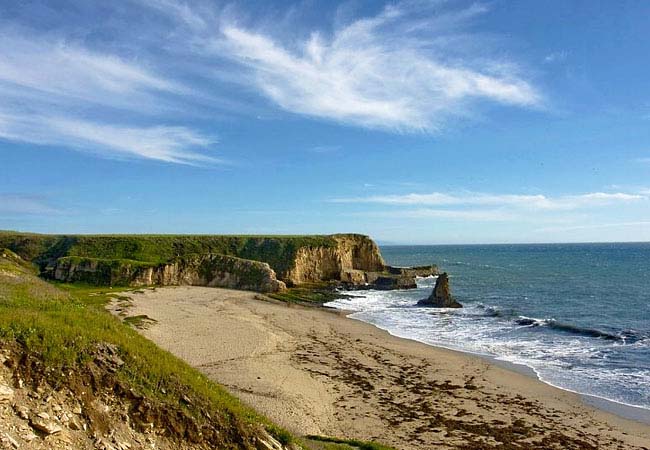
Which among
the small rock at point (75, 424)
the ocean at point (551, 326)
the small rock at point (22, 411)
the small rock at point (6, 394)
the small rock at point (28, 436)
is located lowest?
the ocean at point (551, 326)

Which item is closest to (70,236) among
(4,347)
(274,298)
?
(274,298)

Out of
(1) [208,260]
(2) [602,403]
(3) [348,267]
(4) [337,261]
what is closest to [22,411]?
(2) [602,403]

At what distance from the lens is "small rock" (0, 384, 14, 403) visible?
26.4ft

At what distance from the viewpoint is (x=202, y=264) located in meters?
65.3

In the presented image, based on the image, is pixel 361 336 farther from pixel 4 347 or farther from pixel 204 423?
pixel 4 347

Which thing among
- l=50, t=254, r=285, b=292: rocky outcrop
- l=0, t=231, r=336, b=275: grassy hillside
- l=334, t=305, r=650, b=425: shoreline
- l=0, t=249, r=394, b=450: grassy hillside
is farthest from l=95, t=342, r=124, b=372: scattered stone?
l=0, t=231, r=336, b=275: grassy hillside

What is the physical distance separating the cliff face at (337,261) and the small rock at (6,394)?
61965 millimetres

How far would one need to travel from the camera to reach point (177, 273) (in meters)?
63.8

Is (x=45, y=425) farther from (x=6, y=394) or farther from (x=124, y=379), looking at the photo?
(x=124, y=379)

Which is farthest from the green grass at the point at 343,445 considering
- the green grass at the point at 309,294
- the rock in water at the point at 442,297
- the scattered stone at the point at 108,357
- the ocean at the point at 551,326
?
the green grass at the point at 309,294

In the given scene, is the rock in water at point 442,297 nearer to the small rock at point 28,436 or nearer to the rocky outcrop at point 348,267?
the rocky outcrop at point 348,267

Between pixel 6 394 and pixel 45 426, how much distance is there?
846 millimetres

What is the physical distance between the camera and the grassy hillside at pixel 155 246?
6994cm

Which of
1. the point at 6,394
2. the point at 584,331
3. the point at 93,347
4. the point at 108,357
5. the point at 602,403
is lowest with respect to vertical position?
the point at 602,403
